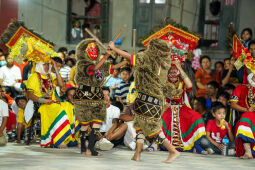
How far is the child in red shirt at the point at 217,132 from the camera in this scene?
290 inches

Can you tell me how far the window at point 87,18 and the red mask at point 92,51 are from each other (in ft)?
20.1

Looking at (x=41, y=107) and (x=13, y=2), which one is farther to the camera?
(x=13, y=2)

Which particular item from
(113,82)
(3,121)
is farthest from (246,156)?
(3,121)

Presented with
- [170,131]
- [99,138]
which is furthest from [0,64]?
[170,131]

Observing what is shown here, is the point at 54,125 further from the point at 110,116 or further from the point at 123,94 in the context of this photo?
the point at 123,94

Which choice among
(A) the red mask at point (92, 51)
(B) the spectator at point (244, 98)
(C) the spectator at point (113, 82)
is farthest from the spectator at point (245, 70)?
(C) the spectator at point (113, 82)

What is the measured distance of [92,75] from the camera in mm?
6605

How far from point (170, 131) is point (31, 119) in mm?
2466

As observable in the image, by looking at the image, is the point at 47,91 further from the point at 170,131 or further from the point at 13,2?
the point at 13,2

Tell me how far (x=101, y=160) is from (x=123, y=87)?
2954 mm

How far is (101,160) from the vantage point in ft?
19.9

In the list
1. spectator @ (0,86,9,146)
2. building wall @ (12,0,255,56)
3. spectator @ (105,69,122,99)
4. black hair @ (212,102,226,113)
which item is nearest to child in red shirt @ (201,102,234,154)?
black hair @ (212,102,226,113)

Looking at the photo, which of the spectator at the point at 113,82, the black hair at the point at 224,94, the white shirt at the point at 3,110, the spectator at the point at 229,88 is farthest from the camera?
the spectator at the point at 113,82

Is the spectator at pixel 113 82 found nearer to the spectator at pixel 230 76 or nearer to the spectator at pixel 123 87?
the spectator at pixel 123 87
